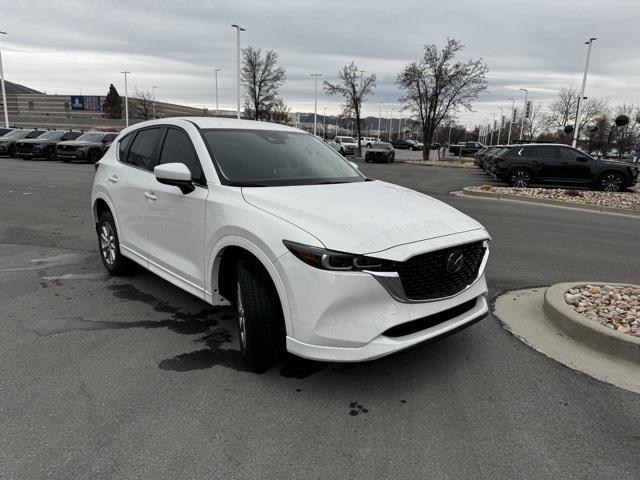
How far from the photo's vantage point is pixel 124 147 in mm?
5520

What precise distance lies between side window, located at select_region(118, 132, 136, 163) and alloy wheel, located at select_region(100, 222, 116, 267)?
785mm

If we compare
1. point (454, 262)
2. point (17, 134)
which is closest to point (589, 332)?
point (454, 262)

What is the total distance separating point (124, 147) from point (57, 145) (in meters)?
22.5

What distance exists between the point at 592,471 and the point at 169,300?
3871 millimetres

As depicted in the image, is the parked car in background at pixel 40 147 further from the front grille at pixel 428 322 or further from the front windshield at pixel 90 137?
the front grille at pixel 428 322

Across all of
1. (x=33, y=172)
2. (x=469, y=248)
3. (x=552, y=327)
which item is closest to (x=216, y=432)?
(x=469, y=248)

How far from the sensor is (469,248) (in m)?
3.42

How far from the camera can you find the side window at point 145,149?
15.8ft

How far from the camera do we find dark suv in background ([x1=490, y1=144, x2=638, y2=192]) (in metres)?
17.5

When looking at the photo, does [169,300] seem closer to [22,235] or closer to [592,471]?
[592,471]

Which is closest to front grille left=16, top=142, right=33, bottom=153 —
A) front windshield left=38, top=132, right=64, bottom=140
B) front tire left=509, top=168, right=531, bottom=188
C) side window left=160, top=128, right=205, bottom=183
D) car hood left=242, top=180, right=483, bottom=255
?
front windshield left=38, top=132, right=64, bottom=140

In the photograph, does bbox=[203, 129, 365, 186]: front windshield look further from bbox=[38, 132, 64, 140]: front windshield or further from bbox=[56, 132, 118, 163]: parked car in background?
bbox=[38, 132, 64, 140]: front windshield

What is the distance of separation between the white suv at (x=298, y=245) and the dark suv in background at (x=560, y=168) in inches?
607

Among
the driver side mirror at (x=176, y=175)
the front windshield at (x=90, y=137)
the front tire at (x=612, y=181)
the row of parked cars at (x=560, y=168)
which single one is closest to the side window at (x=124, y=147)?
the driver side mirror at (x=176, y=175)
